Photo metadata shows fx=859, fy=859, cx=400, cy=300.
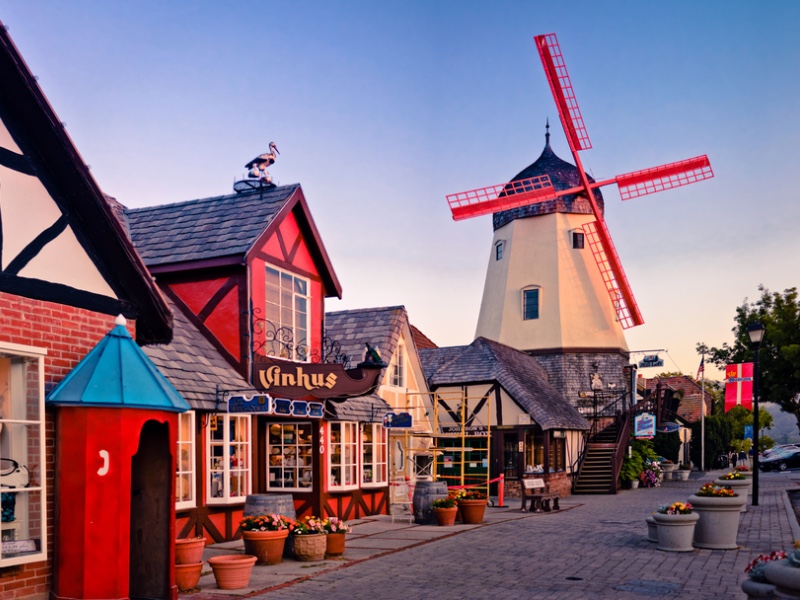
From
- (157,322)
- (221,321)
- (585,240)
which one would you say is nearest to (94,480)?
(157,322)

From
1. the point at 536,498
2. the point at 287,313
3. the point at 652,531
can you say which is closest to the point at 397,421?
the point at 287,313

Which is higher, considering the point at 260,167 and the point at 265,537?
the point at 260,167

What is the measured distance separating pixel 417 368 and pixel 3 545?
1703 cm

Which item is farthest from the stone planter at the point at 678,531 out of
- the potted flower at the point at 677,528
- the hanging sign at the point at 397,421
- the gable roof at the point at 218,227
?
the gable roof at the point at 218,227

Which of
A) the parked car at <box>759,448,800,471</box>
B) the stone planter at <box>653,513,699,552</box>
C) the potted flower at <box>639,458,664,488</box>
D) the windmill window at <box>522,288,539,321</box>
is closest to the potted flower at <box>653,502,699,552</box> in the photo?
the stone planter at <box>653,513,699,552</box>

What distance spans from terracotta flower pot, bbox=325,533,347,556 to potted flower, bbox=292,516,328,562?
0.27m

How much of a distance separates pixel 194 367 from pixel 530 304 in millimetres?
25813

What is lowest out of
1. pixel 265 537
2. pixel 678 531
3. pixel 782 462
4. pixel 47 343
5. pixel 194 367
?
pixel 782 462

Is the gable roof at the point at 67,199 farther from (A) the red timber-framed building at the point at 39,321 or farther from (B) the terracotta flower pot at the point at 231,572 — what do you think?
(B) the terracotta flower pot at the point at 231,572

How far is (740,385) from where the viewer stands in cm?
2773

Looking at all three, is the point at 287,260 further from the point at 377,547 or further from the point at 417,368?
the point at 417,368

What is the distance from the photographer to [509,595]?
10906 millimetres

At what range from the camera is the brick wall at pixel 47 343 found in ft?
28.7

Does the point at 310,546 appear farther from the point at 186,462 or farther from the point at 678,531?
the point at 678,531
